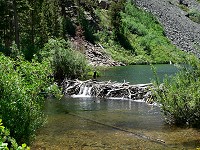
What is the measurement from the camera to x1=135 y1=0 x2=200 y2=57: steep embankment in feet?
356

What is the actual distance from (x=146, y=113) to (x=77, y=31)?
203 ft

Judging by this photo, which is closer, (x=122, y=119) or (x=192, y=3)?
(x=122, y=119)

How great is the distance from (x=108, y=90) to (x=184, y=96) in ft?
47.0

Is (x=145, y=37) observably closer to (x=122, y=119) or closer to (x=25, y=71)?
(x=122, y=119)

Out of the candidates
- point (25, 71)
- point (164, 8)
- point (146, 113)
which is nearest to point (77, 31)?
point (164, 8)

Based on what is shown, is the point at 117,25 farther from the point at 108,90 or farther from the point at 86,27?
the point at 108,90

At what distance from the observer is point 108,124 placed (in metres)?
20.8

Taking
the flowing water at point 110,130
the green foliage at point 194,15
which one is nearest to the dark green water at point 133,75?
the flowing water at point 110,130

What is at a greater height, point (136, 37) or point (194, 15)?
point (194, 15)

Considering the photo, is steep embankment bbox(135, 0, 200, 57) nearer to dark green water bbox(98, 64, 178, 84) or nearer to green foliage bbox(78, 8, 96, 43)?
green foliage bbox(78, 8, 96, 43)

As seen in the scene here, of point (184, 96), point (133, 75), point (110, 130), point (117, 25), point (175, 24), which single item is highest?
point (175, 24)

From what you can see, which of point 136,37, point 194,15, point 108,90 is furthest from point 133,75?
point 194,15

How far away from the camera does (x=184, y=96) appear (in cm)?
1911

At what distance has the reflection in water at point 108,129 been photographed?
16.4m
